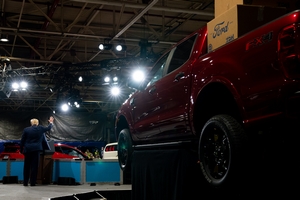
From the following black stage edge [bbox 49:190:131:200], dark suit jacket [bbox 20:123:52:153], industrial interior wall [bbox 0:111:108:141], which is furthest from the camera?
industrial interior wall [bbox 0:111:108:141]

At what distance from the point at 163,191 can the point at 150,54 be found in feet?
29.9

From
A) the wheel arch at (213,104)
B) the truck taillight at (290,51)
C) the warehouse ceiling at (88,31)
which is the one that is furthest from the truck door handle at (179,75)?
the warehouse ceiling at (88,31)

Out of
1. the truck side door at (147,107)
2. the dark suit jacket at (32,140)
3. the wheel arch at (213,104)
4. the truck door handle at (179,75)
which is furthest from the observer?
the dark suit jacket at (32,140)

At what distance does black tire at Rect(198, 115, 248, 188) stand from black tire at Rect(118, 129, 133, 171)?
2.38 metres

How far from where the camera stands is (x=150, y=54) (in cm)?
1359

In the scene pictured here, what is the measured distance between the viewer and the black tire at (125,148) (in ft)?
19.9

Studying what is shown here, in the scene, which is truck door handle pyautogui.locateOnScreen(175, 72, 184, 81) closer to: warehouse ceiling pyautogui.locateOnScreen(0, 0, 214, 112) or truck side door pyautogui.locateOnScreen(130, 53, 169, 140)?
truck side door pyautogui.locateOnScreen(130, 53, 169, 140)

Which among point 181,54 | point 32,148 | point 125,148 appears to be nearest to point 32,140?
point 32,148

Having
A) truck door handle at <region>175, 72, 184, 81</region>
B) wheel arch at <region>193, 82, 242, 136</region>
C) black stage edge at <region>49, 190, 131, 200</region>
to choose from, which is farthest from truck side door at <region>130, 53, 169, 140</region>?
black stage edge at <region>49, 190, 131, 200</region>

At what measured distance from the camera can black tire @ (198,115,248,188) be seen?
3277mm

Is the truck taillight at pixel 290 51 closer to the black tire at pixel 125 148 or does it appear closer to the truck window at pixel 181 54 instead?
the truck window at pixel 181 54

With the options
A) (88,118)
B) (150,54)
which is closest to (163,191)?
(150,54)

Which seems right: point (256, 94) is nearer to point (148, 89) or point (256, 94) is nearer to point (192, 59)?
point (192, 59)

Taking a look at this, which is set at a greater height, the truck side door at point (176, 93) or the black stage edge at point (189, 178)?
the truck side door at point (176, 93)
